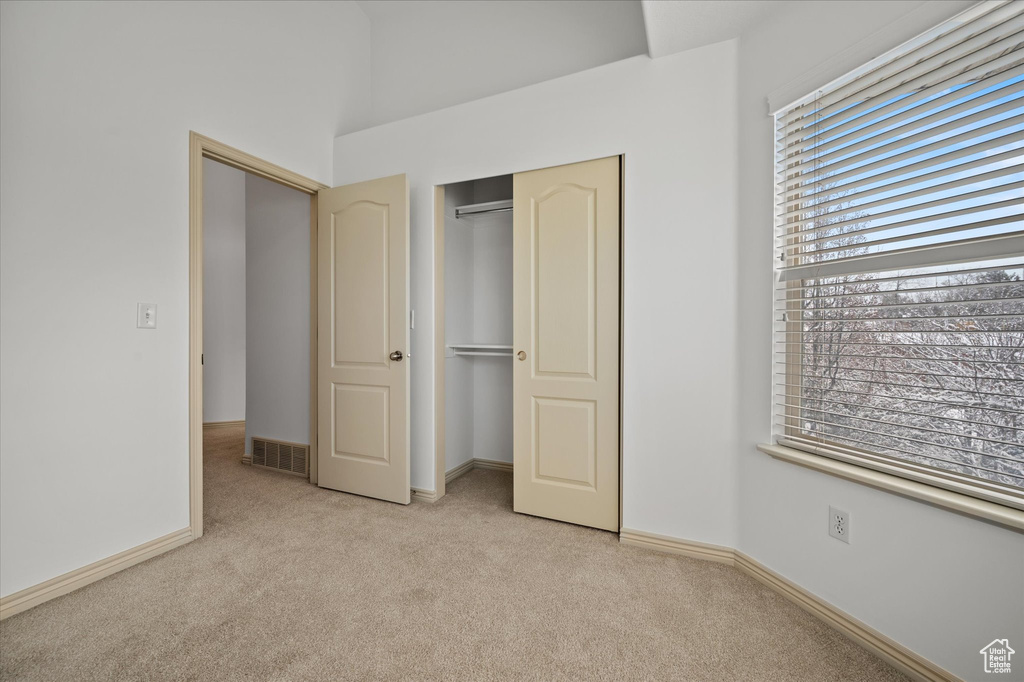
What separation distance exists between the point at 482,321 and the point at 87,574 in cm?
275

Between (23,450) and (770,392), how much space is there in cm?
318

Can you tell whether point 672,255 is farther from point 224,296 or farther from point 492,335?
point 224,296

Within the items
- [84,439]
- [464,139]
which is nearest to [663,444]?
[464,139]

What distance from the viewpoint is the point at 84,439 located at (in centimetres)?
200

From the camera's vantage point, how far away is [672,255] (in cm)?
227

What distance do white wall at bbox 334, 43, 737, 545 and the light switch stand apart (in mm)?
2166

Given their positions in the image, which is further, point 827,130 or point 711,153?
point 711,153

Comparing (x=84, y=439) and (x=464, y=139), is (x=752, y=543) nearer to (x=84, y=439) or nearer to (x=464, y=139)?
(x=464, y=139)

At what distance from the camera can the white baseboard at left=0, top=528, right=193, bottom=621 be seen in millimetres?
1774

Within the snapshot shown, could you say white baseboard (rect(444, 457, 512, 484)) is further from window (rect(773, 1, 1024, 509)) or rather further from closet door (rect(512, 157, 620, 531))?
window (rect(773, 1, 1024, 509))

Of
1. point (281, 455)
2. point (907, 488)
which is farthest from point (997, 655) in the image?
point (281, 455)

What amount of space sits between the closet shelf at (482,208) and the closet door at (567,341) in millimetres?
506

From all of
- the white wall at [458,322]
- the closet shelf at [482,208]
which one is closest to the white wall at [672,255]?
the closet shelf at [482,208]

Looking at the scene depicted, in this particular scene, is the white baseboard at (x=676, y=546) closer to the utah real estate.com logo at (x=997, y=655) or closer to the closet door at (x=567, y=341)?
the closet door at (x=567, y=341)
